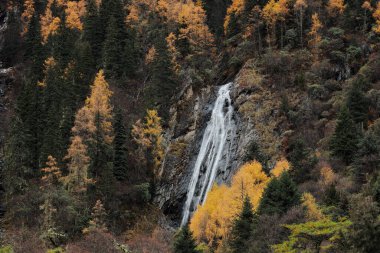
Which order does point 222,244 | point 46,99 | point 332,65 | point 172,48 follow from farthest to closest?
1. point 172,48
2. point 46,99
3. point 332,65
4. point 222,244

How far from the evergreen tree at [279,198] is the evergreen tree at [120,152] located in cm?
3325

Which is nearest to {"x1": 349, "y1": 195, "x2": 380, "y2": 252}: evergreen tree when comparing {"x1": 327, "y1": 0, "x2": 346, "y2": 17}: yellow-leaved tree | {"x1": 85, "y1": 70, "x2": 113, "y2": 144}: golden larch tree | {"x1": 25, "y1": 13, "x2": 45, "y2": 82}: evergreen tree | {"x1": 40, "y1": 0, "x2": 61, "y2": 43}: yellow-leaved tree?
{"x1": 85, "y1": 70, "x2": 113, "y2": 144}: golden larch tree

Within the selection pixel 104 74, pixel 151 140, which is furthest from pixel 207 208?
pixel 104 74

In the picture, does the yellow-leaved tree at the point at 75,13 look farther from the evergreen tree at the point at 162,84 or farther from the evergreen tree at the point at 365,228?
the evergreen tree at the point at 365,228

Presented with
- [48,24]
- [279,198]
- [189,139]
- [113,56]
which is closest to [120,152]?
[189,139]

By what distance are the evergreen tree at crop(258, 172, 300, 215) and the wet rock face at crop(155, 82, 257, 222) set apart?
23.5 m

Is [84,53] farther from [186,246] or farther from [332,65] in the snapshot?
[186,246]

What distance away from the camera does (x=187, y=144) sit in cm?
6925

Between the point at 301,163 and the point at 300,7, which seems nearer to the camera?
the point at 301,163

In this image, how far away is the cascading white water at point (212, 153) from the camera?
60.8 meters

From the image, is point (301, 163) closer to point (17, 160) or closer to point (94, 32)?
point (17, 160)

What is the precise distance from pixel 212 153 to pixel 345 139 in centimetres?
1914

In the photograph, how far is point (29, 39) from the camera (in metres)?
96.6

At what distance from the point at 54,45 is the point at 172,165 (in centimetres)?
3805
